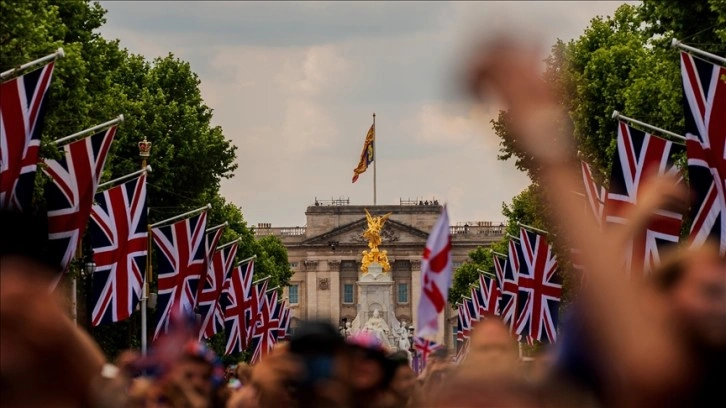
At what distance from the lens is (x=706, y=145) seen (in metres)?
31.3

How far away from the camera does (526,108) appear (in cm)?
584

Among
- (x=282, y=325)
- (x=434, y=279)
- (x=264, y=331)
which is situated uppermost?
(x=434, y=279)

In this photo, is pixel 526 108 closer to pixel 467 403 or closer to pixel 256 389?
pixel 467 403

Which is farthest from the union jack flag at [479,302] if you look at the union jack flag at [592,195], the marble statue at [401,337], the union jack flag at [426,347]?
the union jack flag at [426,347]

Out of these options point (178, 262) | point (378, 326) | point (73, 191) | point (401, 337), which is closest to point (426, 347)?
point (73, 191)

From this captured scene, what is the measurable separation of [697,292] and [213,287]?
50312 mm

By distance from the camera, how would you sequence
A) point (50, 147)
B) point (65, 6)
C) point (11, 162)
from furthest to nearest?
point (65, 6) < point (50, 147) < point (11, 162)

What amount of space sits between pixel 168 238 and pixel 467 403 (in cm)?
4061

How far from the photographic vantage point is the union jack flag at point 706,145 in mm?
30797

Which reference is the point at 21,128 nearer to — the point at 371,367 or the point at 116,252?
the point at 116,252

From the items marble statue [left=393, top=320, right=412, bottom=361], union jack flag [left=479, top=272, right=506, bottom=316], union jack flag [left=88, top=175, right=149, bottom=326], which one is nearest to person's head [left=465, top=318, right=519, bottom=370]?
union jack flag [left=88, top=175, right=149, bottom=326]

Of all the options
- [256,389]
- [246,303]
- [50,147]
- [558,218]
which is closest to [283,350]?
[256,389]

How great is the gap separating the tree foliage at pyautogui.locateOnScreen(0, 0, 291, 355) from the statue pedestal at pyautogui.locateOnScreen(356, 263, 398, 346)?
59.4 metres

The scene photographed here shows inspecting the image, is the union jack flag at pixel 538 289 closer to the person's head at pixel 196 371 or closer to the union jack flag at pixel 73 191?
the union jack flag at pixel 73 191
